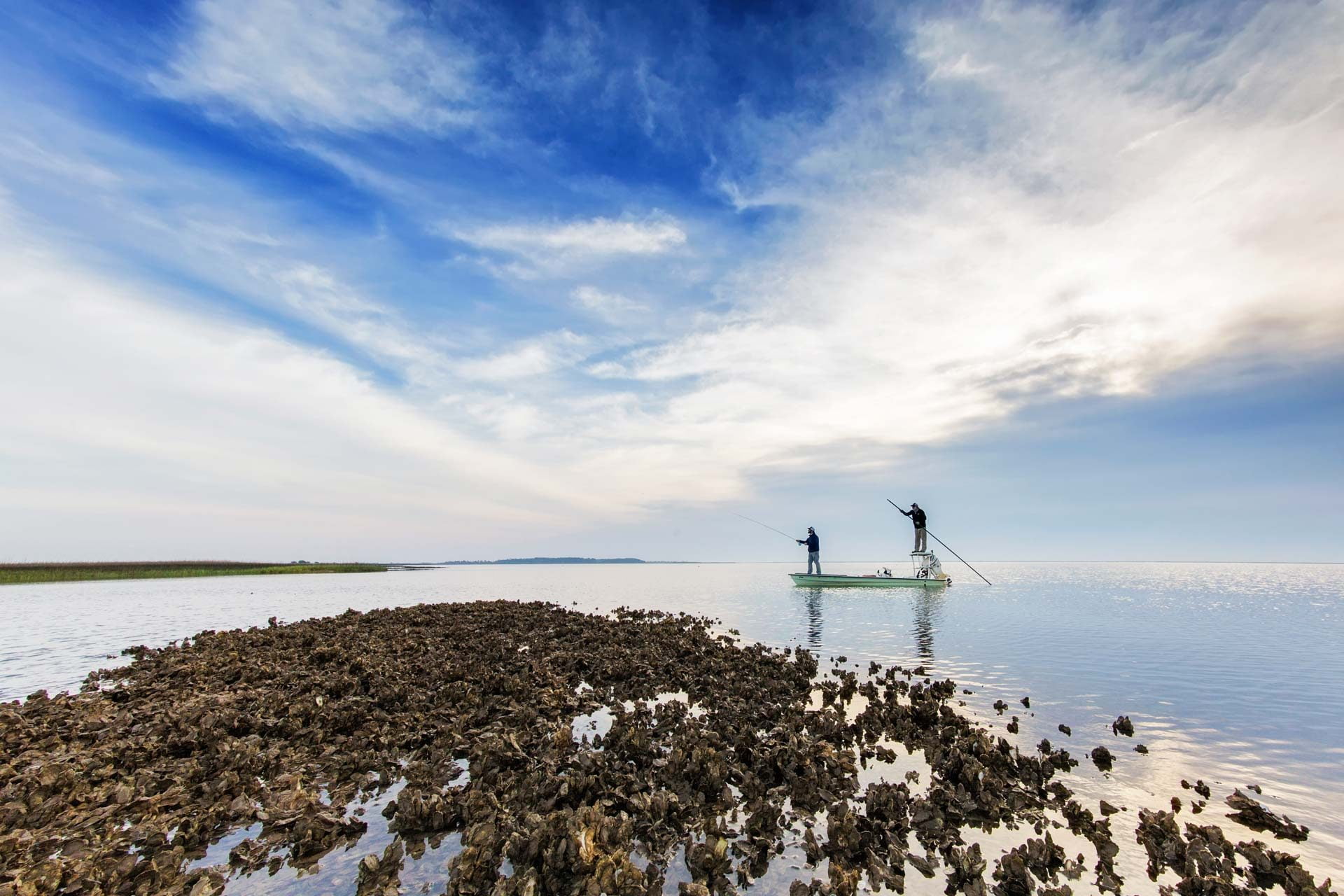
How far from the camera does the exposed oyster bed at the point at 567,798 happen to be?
7020 millimetres

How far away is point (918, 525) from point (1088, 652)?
1206 inches

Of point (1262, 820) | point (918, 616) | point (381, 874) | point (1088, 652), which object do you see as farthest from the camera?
point (918, 616)

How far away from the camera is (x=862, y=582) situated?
57.0m

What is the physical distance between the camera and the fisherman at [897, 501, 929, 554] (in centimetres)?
5344

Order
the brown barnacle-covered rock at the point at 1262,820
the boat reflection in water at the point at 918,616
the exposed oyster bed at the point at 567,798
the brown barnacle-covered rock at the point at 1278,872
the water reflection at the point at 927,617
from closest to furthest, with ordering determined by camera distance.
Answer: the brown barnacle-covered rock at the point at 1278,872
the exposed oyster bed at the point at 567,798
the brown barnacle-covered rock at the point at 1262,820
the water reflection at the point at 927,617
the boat reflection in water at the point at 918,616

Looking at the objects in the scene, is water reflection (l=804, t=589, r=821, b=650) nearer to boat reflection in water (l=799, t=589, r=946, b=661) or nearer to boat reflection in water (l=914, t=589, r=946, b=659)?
boat reflection in water (l=799, t=589, r=946, b=661)

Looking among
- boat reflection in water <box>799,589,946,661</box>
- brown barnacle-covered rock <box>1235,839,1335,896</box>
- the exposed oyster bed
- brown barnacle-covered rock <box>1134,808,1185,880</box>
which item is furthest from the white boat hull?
brown barnacle-covered rock <box>1235,839,1335,896</box>

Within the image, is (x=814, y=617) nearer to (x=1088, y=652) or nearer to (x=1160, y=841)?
(x=1088, y=652)

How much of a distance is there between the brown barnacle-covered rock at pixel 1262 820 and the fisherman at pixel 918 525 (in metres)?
46.1

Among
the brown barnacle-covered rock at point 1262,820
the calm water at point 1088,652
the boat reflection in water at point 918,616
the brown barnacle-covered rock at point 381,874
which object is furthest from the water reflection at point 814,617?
the brown barnacle-covered rock at point 381,874

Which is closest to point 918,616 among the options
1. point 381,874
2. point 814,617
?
point 814,617

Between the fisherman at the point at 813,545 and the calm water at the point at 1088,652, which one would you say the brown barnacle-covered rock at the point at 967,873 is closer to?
the calm water at the point at 1088,652

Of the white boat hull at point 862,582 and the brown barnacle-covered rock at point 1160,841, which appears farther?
A: the white boat hull at point 862,582

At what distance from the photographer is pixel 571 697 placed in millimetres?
15289
